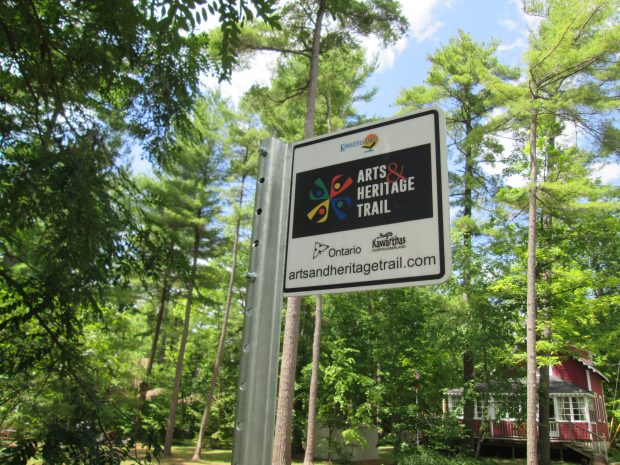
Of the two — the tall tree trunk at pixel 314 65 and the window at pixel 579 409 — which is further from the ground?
the tall tree trunk at pixel 314 65

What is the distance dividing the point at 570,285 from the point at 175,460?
56.5 feet

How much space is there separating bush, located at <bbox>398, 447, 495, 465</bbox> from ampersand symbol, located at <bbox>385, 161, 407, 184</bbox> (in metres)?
17.5

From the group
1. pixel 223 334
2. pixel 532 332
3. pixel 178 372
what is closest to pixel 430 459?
pixel 532 332

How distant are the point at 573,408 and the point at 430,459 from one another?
12532 mm

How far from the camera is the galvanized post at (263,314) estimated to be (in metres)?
1.12

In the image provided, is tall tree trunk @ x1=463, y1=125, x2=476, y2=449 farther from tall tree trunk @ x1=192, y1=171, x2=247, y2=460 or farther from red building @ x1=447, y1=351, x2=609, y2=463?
tall tree trunk @ x1=192, y1=171, x2=247, y2=460


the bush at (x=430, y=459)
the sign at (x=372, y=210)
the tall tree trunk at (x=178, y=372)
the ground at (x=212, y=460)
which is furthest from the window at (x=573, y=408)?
the sign at (x=372, y=210)

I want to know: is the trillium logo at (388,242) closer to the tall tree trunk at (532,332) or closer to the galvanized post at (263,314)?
the galvanized post at (263,314)

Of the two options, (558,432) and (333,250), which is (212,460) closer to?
(558,432)

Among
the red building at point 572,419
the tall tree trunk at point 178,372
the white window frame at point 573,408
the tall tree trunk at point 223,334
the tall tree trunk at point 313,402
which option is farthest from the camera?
the white window frame at point 573,408

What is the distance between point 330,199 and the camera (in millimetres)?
1324

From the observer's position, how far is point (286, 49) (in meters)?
13.6

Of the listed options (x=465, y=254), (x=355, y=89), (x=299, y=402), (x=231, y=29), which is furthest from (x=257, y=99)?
(x=299, y=402)

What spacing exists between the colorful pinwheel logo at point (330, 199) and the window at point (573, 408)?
90.8 feet
